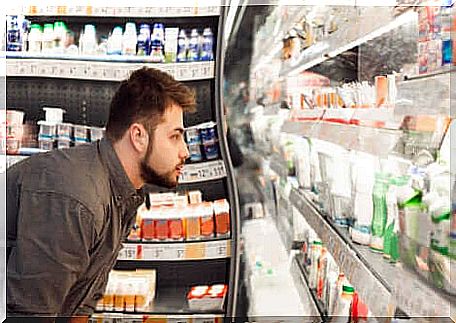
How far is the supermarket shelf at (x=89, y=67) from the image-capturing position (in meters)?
2.18

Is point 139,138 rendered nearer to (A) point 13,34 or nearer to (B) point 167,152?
(B) point 167,152

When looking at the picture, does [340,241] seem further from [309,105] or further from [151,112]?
[151,112]

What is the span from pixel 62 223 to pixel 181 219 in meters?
0.37

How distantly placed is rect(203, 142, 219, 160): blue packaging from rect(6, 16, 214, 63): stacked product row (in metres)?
0.26

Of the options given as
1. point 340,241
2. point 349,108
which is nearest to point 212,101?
point 349,108

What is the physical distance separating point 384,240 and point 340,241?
0.13 m

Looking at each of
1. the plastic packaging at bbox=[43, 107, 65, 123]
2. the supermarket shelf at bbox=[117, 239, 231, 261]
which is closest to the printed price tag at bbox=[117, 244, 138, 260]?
the supermarket shelf at bbox=[117, 239, 231, 261]

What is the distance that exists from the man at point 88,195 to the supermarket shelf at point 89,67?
1.2 inches

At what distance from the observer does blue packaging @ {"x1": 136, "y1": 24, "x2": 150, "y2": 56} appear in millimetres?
2182

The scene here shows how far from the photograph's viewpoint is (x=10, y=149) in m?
2.19

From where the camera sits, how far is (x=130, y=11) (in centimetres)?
219

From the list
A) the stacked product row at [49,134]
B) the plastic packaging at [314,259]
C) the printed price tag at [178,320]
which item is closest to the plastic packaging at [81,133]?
the stacked product row at [49,134]

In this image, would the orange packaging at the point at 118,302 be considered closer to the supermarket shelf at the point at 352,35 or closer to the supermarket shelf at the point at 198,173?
the supermarket shelf at the point at 198,173

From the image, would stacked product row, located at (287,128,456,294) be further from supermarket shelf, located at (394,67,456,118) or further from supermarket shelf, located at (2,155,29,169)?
supermarket shelf, located at (2,155,29,169)
